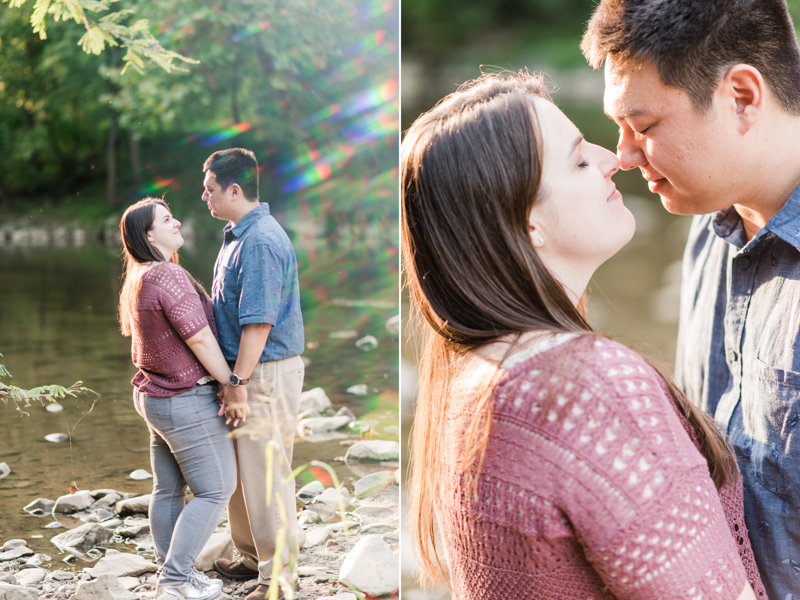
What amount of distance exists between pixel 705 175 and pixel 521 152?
48cm

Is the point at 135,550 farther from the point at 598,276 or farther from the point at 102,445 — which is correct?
the point at 598,276

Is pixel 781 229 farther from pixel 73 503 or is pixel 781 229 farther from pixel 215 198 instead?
pixel 73 503

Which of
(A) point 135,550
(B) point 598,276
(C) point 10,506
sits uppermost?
(C) point 10,506

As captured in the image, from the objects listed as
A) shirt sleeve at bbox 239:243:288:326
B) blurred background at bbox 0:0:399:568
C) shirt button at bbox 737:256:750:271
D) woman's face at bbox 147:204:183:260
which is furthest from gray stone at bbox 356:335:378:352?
shirt button at bbox 737:256:750:271

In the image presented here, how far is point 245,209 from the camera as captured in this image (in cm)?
137

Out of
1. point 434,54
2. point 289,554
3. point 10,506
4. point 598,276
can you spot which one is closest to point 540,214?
point 289,554

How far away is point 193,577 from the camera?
1.35 m

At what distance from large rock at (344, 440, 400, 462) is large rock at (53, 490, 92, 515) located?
0.56 m

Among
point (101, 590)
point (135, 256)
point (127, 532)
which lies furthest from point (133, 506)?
point (135, 256)

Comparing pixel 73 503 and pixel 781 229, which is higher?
pixel 781 229

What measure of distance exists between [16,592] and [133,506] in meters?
0.26

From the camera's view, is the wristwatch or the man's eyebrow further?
the wristwatch

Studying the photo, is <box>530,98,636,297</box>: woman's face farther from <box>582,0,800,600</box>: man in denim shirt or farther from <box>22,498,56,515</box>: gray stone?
<box>22,498,56,515</box>: gray stone

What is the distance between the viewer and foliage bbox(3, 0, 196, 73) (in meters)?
1.28
